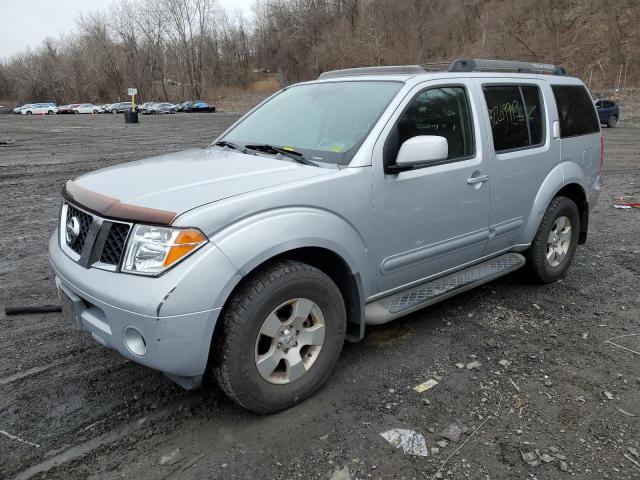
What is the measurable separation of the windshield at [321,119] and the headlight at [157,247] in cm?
112

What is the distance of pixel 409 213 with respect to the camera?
3393mm

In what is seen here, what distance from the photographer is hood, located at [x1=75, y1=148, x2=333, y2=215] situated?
2.66 meters

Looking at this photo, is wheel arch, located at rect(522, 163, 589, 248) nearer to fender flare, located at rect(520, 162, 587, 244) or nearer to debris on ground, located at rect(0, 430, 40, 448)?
fender flare, located at rect(520, 162, 587, 244)

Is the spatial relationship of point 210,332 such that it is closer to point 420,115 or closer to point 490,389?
point 490,389

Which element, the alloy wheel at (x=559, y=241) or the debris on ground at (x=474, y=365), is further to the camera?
the alloy wheel at (x=559, y=241)

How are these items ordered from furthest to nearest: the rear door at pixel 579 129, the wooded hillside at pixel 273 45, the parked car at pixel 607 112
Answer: the wooded hillside at pixel 273 45 → the parked car at pixel 607 112 → the rear door at pixel 579 129

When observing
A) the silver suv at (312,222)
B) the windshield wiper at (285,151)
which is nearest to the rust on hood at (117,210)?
the silver suv at (312,222)

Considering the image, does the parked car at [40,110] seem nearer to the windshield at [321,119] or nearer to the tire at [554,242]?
the windshield at [321,119]

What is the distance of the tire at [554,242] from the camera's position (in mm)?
4613

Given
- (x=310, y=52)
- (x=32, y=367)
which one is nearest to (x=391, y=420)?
(x=32, y=367)

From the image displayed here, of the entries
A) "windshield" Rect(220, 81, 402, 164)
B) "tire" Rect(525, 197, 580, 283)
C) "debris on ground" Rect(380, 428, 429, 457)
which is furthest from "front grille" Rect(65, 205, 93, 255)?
"tire" Rect(525, 197, 580, 283)

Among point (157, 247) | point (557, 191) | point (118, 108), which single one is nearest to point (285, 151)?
point (157, 247)

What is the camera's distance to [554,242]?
485 centimetres

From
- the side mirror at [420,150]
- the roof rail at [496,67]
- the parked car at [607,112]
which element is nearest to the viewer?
the side mirror at [420,150]
